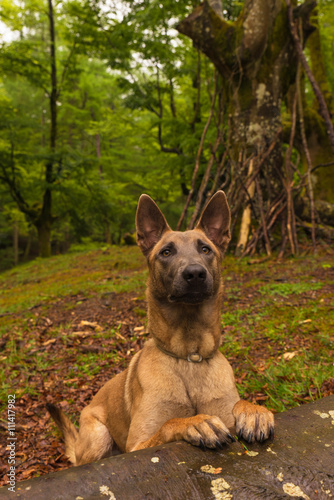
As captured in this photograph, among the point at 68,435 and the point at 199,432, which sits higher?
the point at 199,432

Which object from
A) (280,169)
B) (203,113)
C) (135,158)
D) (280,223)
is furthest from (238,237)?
(135,158)

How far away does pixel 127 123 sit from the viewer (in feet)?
46.9

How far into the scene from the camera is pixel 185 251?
257cm

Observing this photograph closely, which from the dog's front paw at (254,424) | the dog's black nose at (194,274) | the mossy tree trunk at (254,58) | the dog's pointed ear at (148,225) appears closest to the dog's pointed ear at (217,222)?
the dog's pointed ear at (148,225)

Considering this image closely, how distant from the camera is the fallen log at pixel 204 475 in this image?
1242mm

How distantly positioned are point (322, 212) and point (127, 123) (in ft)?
29.0

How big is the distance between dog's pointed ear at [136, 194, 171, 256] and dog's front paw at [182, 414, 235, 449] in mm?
1621

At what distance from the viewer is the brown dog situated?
2139 mm

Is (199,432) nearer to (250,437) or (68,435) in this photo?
(250,437)

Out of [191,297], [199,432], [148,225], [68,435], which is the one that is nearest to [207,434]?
[199,432]

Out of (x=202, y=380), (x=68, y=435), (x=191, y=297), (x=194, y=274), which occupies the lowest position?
(x=68, y=435)

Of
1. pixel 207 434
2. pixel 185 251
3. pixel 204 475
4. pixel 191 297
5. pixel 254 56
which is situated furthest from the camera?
pixel 254 56

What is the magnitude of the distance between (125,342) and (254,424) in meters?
3.36

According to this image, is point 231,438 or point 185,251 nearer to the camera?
point 231,438
